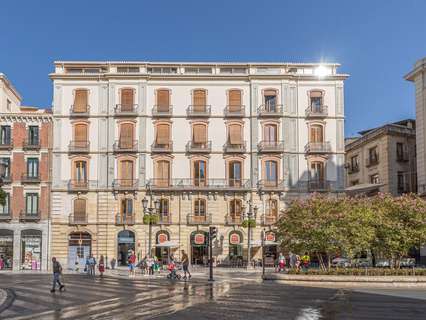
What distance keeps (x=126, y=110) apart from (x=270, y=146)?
13220 millimetres

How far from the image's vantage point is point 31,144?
52562 mm

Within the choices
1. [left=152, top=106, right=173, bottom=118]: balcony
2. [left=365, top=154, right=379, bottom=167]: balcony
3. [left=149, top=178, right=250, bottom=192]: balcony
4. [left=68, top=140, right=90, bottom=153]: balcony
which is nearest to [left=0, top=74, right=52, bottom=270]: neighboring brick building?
[left=68, top=140, right=90, bottom=153]: balcony

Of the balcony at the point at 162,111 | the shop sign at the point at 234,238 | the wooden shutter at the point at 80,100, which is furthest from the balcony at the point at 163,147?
the shop sign at the point at 234,238

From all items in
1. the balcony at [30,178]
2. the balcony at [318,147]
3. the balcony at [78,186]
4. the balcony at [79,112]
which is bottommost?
the balcony at [78,186]

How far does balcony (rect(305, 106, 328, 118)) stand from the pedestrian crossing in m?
25.3

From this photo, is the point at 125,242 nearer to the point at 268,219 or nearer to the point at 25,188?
the point at 25,188

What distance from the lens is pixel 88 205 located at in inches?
2028

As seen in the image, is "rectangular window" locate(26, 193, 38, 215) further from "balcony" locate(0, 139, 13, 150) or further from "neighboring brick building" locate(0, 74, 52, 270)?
"balcony" locate(0, 139, 13, 150)

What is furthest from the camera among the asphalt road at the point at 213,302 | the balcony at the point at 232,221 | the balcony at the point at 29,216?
the balcony at the point at 232,221

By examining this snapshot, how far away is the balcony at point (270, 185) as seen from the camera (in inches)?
2037

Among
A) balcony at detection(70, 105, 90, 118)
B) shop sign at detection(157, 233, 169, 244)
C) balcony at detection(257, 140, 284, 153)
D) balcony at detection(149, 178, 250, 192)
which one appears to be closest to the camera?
shop sign at detection(157, 233, 169, 244)

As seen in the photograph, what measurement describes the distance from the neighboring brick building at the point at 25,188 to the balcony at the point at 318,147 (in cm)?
2314

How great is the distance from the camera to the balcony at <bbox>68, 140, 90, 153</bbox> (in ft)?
170

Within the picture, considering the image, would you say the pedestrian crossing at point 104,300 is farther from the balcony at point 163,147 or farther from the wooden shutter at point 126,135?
the wooden shutter at point 126,135
